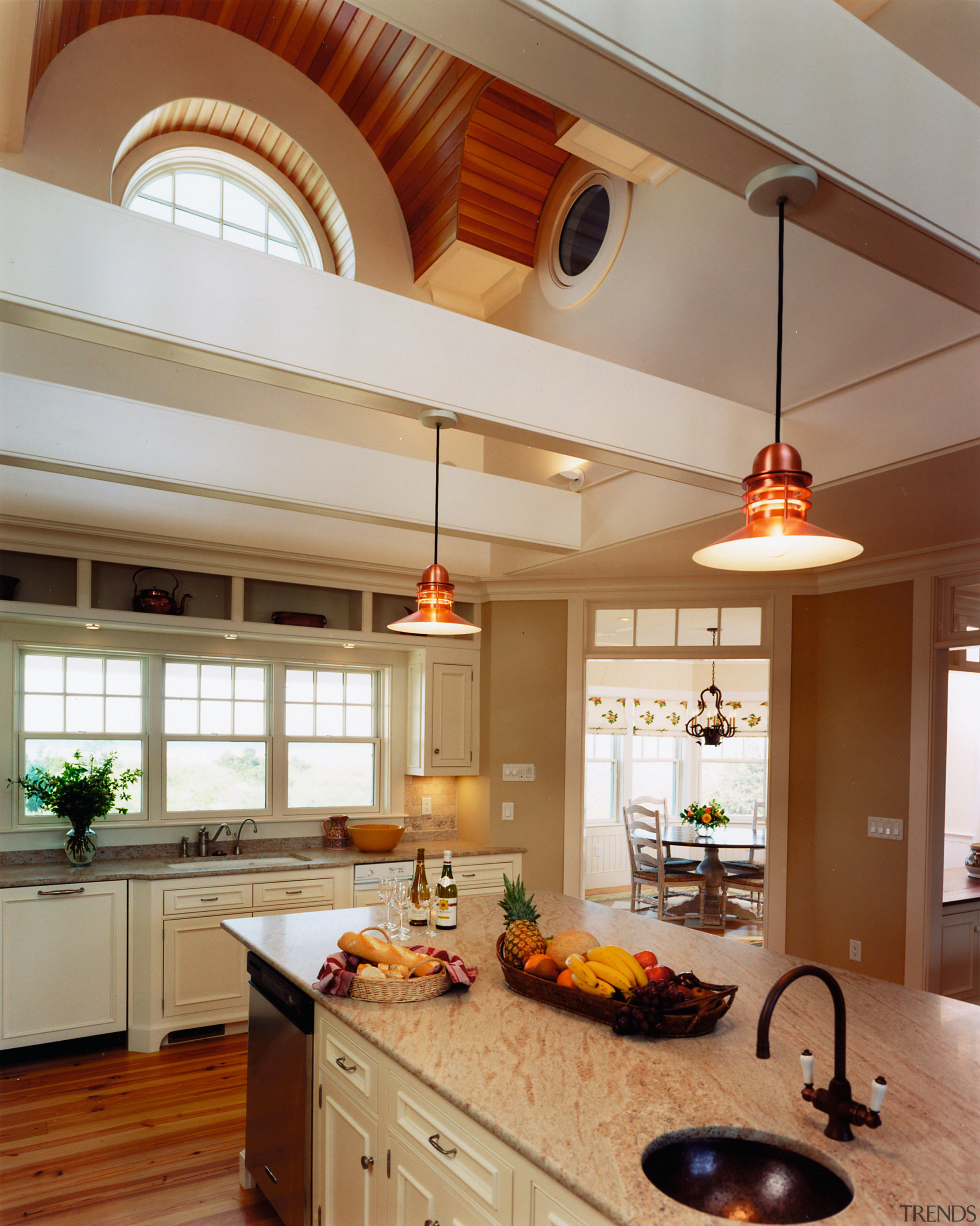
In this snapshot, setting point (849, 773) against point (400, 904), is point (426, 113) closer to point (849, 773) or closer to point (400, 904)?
point (400, 904)

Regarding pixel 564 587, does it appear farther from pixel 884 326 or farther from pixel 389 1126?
pixel 389 1126

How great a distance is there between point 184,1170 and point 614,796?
6932 mm

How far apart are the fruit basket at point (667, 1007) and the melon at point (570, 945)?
122 mm

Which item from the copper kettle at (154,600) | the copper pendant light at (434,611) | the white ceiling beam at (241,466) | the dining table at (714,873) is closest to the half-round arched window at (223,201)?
the white ceiling beam at (241,466)

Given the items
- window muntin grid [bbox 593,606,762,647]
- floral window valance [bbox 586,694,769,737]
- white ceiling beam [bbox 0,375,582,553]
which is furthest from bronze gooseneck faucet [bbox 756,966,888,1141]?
floral window valance [bbox 586,694,769,737]

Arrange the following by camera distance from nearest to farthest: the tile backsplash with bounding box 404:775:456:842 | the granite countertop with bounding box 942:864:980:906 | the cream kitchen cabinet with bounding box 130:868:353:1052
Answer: the cream kitchen cabinet with bounding box 130:868:353:1052
the granite countertop with bounding box 942:864:980:906
the tile backsplash with bounding box 404:775:456:842

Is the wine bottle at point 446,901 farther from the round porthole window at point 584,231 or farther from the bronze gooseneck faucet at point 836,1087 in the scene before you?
the round porthole window at point 584,231

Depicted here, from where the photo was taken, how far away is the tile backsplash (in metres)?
5.72

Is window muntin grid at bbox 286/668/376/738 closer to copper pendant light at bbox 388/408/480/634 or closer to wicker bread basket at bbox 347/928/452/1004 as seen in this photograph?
copper pendant light at bbox 388/408/480/634

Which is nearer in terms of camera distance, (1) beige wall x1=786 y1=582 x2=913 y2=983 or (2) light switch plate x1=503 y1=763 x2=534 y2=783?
(1) beige wall x1=786 y1=582 x2=913 y2=983

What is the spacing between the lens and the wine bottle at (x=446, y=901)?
313cm

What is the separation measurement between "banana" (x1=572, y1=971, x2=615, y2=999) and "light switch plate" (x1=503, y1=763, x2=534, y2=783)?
3381mm

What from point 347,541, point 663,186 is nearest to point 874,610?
point 663,186

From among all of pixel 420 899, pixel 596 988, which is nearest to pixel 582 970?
pixel 596 988
